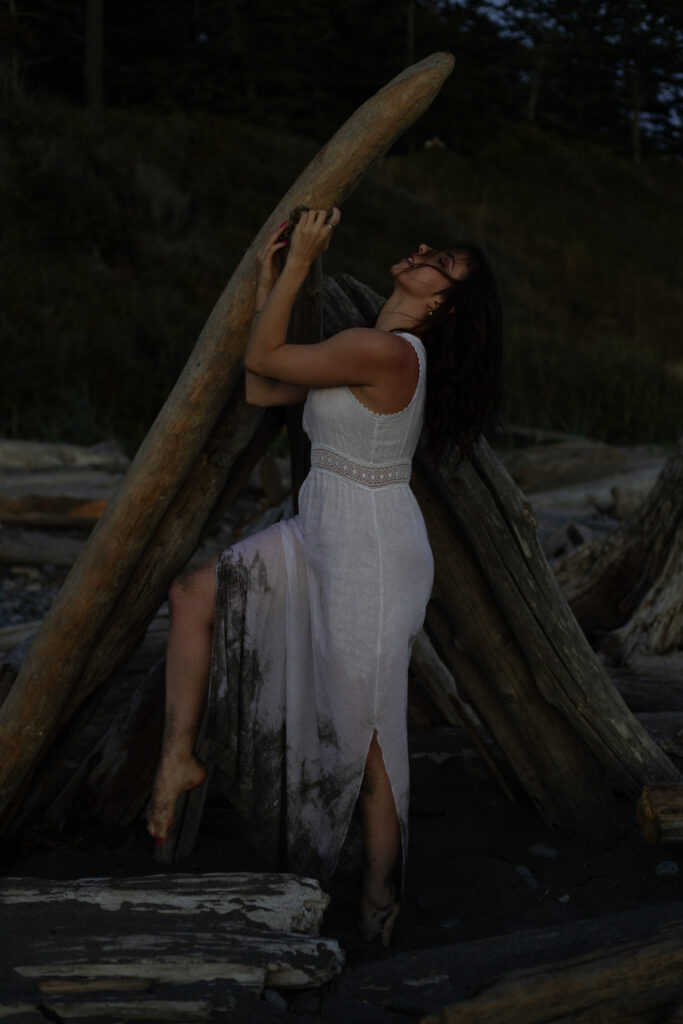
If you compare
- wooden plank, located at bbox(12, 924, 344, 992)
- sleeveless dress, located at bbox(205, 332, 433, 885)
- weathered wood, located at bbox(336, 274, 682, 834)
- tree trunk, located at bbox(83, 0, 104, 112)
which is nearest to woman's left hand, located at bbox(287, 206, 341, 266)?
sleeveless dress, located at bbox(205, 332, 433, 885)

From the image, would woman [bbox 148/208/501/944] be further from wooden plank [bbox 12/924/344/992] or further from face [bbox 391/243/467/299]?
wooden plank [bbox 12/924/344/992]

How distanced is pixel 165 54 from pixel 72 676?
2053 centimetres

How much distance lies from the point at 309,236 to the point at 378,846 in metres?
1.70

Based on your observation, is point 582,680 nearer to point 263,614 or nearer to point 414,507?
point 414,507

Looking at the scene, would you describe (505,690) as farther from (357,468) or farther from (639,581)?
(639,581)

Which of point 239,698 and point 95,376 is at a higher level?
point 239,698

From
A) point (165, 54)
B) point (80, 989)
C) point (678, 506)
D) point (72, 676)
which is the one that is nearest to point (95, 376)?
point (678, 506)

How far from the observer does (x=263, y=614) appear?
10.1ft

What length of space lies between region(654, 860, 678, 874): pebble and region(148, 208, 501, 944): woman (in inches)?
33.6

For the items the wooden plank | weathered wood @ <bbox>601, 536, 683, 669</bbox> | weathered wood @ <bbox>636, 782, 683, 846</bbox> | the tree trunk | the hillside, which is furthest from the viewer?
the tree trunk

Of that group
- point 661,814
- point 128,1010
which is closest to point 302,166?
point 661,814

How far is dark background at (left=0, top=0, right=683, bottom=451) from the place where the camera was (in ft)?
39.4

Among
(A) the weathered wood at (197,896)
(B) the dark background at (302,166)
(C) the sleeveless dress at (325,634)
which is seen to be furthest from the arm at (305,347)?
(B) the dark background at (302,166)

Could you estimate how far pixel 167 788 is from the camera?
10.1ft
